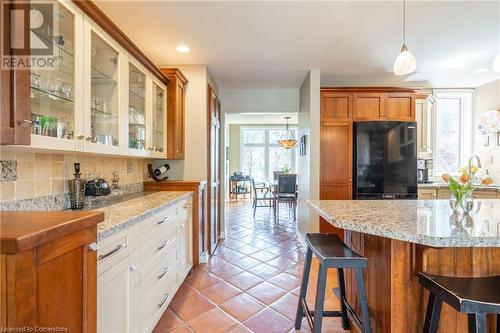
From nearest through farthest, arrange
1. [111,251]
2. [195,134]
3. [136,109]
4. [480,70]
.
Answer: [111,251], [136,109], [195,134], [480,70]

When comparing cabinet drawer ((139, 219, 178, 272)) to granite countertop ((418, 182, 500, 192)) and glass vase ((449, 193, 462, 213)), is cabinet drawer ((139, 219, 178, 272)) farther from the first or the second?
granite countertop ((418, 182, 500, 192))

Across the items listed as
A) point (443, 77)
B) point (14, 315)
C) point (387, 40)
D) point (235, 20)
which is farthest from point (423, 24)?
point (14, 315)

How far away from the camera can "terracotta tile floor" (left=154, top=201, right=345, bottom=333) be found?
199 centimetres

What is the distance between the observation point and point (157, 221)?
1.89 meters

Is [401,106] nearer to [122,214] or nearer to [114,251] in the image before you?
[122,214]

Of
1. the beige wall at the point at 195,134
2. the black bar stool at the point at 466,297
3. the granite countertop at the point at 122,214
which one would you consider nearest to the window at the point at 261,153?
the beige wall at the point at 195,134

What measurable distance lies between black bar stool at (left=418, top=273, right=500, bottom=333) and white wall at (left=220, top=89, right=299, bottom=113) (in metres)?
3.62

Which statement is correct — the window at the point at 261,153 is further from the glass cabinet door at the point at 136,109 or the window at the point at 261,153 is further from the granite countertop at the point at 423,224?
the granite countertop at the point at 423,224

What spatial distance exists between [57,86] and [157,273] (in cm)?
139

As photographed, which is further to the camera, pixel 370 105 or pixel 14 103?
pixel 370 105

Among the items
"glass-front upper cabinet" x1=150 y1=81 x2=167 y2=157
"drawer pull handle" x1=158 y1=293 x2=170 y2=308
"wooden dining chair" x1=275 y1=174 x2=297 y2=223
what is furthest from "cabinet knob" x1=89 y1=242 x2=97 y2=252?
"wooden dining chair" x1=275 y1=174 x2=297 y2=223

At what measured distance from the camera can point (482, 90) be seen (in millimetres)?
4125

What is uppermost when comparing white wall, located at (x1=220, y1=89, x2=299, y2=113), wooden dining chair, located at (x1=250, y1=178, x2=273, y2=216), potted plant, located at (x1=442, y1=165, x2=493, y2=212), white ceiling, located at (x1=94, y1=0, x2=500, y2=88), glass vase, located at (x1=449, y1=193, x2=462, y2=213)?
white ceiling, located at (x1=94, y1=0, x2=500, y2=88)

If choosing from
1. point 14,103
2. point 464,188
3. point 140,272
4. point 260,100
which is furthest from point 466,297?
point 260,100
